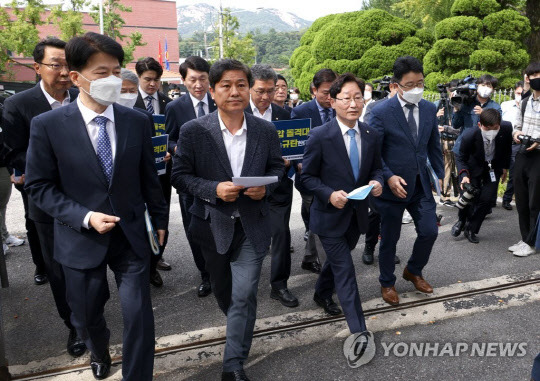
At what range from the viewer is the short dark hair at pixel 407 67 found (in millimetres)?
3953

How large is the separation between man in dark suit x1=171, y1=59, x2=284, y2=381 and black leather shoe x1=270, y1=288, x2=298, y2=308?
118 cm

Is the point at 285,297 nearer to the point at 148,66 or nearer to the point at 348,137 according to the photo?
the point at 348,137

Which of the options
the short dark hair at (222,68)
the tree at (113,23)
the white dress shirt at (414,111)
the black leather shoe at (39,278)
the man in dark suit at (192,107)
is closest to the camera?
the short dark hair at (222,68)

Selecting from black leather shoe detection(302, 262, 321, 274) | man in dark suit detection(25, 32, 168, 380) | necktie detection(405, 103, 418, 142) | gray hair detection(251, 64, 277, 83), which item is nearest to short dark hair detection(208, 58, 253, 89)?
man in dark suit detection(25, 32, 168, 380)

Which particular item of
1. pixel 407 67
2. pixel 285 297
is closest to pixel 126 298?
pixel 285 297

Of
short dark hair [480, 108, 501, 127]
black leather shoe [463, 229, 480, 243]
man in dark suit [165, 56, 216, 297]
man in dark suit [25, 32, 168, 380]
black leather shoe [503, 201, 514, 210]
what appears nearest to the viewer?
man in dark suit [25, 32, 168, 380]

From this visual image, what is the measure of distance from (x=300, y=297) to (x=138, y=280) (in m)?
1.96

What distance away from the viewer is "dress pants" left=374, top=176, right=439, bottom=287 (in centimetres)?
405

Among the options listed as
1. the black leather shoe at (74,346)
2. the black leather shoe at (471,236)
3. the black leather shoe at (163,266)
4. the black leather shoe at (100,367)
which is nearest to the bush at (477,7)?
the black leather shoe at (471,236)

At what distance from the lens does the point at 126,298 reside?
270cm

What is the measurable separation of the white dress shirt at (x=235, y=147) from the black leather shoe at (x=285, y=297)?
163 centimetres

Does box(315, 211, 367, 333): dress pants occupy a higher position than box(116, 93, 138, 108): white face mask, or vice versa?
box(116, 93, 138, 108): white face mask

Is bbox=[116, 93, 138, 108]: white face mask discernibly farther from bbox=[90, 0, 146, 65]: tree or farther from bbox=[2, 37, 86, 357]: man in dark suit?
bbox=[90, 0, 146, 65]: tree

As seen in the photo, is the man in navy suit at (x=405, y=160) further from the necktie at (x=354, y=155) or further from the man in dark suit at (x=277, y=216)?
the man in dark suit at (x=277, y=216)
